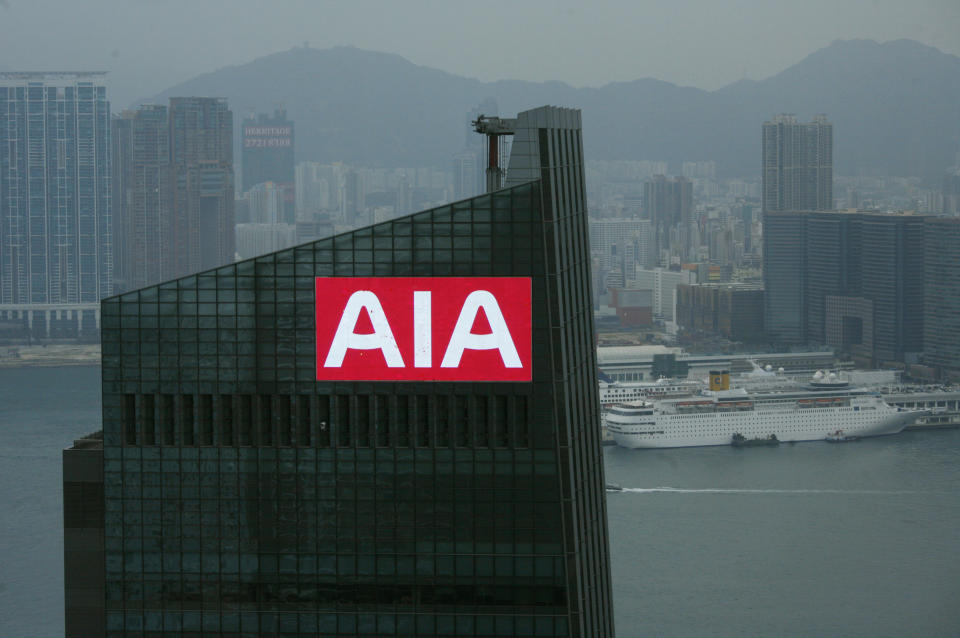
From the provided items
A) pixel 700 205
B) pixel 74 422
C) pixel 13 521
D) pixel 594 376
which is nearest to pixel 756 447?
pixel 74 422

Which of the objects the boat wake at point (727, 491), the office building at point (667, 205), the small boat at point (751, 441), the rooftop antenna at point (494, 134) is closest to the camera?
the rooftop antenna at point (494, 134)

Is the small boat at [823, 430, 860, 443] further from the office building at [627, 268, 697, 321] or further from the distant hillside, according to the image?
the distant hillside

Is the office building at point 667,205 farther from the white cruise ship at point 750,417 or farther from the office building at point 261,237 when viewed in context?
the white cruise ship at point 750,417

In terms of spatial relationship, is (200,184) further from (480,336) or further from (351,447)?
(480,336)

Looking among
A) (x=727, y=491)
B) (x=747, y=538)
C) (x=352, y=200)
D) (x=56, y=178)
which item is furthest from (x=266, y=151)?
(x=747, y=538)

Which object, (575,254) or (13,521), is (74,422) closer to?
(13,521)

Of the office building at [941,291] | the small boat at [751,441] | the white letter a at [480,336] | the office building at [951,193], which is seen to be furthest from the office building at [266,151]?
the white letter a at [480,336]

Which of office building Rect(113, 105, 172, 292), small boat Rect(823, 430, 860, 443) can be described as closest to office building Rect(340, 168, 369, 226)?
office building Rect(113, 105, 172, 292)
